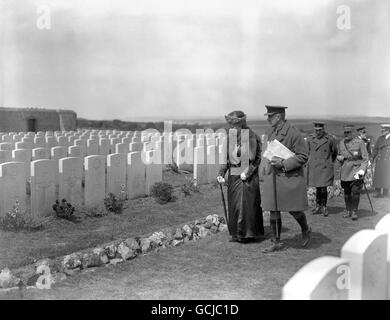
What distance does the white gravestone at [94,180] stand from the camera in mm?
7672

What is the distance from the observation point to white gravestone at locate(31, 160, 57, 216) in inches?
271

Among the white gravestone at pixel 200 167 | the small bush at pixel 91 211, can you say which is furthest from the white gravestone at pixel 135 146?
the small bush at pixel 91 211

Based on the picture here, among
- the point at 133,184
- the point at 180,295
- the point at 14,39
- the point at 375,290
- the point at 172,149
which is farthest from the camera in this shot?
the point at 172,149

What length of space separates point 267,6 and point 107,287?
5.27 m

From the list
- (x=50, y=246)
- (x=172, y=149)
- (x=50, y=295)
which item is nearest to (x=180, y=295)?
(x=50, y=295)

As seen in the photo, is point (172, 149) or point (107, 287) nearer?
point (107, 287)

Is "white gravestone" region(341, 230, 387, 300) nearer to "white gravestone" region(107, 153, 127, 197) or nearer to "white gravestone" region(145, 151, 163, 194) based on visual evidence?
"white gravestone" region(107, 153, 127, 197)

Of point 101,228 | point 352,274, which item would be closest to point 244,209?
point 101,228

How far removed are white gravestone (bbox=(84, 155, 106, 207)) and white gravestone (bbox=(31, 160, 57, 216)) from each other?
2.06ft

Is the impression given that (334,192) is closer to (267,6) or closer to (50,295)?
(267,6)

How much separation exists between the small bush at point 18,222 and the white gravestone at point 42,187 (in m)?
0.59

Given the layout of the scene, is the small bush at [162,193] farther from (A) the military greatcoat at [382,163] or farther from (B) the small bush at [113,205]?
(A) the military greatcoat at [382,163]
